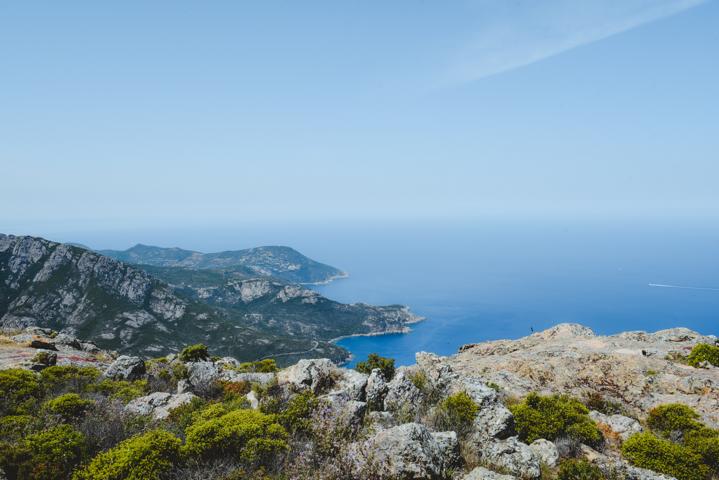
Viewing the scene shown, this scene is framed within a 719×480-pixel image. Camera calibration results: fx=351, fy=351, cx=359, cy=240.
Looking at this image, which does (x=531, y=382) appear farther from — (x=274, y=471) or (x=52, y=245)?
(x=52, y=245)

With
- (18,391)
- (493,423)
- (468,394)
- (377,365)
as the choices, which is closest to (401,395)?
(468,394)

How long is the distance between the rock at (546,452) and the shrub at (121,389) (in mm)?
17530

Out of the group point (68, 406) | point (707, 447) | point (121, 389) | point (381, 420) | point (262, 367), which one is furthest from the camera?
point (262, 367)

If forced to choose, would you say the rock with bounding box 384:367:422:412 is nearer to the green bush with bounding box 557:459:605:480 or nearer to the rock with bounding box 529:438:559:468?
the rock with bounding box 529:438:559:468

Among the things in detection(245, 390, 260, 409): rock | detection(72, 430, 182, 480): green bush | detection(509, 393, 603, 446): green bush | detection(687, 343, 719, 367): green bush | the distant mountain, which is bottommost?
the distant mountain

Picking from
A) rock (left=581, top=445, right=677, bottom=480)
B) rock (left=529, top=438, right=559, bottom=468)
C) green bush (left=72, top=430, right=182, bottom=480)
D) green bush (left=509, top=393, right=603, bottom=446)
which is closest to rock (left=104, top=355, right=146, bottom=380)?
green bush (left=72, top=430, right=182, bottom=480)

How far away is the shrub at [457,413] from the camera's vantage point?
12.8m

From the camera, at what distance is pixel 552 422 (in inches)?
550

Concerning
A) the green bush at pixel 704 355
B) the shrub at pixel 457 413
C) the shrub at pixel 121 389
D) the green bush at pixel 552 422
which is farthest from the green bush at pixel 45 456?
the green bush at pixel 704 355

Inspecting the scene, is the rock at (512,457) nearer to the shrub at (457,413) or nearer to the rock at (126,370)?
the shrub at (457,413)

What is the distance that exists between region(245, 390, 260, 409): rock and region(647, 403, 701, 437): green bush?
17.8 m

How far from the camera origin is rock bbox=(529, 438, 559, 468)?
11.6m

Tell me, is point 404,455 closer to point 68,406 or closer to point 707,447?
point 707,447

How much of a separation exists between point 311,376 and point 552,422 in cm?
1045
